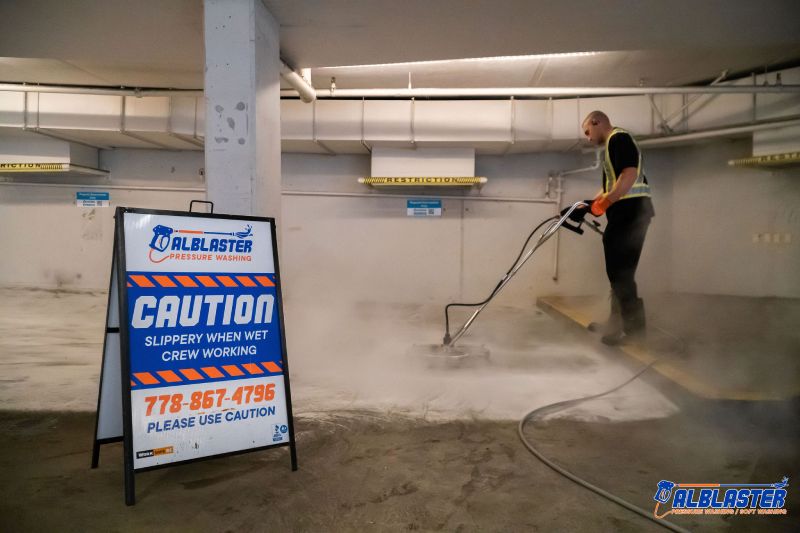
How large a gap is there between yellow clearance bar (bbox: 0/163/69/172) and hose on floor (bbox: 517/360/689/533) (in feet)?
22.5

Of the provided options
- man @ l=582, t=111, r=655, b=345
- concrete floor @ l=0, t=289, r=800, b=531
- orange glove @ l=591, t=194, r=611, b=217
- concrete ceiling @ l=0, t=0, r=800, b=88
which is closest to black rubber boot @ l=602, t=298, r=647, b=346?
man @ l=582, t=111, r=655, b=345

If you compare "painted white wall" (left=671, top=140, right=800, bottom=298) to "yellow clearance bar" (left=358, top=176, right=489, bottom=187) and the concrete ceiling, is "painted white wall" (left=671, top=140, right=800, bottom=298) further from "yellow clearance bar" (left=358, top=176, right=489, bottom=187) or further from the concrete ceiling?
"yellow clearance bar" (left=358, top=176, right=489, bottom=187)

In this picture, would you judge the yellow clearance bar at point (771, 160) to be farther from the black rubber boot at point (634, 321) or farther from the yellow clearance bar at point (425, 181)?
the yellow clearance bar at point (425, 181)

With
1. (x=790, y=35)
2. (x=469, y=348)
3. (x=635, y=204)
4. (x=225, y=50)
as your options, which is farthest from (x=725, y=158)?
(x=225, y=50)

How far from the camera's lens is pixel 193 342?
1985 millimetres

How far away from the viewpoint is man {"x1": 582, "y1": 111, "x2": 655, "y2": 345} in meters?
3.34

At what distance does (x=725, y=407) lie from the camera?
263cm

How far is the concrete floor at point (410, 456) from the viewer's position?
1.71 m

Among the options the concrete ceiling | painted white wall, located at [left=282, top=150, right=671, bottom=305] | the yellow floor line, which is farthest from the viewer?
painted white wall, located at [left=282, top=150, right=671, bottom=305]

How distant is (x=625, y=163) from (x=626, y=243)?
1.87 feet

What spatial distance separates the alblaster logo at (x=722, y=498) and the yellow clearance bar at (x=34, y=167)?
7585mm

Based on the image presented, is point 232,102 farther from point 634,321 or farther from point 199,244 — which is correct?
point 634,321

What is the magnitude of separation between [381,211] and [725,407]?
5.14 m

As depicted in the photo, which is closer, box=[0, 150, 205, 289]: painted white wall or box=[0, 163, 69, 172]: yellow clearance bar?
box=[0, 163, 69, 172]: yellow clearance bar
